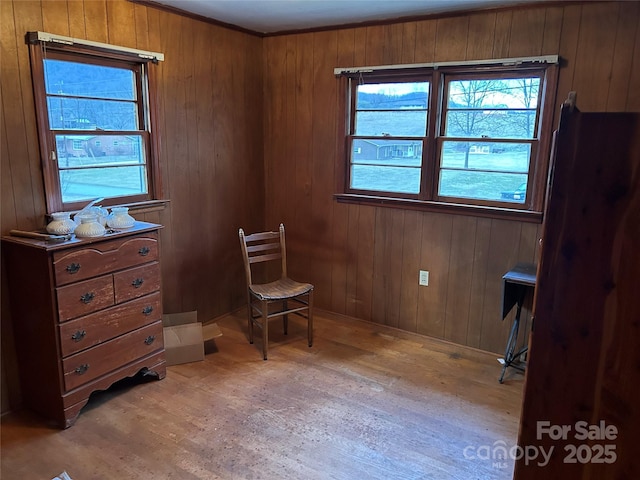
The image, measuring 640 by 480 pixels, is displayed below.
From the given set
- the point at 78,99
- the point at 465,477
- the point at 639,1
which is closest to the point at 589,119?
Answer: the point at 465,477

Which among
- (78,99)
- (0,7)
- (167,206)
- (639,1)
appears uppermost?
(639,1)

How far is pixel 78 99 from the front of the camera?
265 cm

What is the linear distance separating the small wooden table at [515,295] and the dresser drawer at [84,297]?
2288mm

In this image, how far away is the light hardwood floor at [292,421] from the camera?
2127mm

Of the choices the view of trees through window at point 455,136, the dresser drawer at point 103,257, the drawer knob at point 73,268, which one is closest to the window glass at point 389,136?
the view of trees through window at point 455,136

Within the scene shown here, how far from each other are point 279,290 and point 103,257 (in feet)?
4.09

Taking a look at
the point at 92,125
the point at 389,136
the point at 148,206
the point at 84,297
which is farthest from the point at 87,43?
the point at 389,136

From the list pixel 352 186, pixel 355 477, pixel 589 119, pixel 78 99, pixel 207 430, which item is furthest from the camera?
pixel 352 186

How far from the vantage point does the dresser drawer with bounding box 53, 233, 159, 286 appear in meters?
2.26

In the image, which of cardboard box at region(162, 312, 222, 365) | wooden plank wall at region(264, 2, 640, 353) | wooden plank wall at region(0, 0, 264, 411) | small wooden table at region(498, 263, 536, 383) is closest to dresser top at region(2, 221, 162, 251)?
wooden plank wall at region(0, 0, 264, 411)

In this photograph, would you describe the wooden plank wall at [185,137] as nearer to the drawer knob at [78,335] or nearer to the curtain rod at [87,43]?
the curtain rod at [87,43]

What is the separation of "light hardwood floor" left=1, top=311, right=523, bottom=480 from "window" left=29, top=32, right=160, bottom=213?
4.02 feet

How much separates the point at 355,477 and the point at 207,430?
2.69 ft

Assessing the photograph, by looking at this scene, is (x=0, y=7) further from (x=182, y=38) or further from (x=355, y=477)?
(x=355, y=477)
